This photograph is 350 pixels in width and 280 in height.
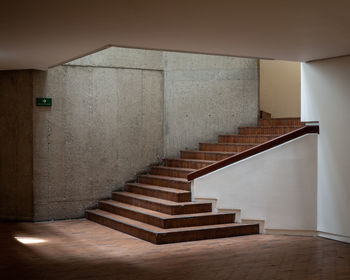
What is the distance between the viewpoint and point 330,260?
20.1ft

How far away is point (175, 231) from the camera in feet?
23.1

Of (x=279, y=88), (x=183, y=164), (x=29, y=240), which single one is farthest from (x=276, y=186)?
(x=279, y=88)

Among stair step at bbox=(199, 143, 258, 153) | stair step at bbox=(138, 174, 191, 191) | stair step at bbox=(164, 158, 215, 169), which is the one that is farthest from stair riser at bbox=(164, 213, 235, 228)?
stair step at bbox=(199, 143, 258, 153)

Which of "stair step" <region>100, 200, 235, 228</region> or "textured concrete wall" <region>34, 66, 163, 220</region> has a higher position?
"textured concrete wall" <region>34, 66, 163, 220</region>

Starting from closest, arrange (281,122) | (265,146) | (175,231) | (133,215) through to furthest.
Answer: (175,231)
(265,146)
(133,215)
(281,122)

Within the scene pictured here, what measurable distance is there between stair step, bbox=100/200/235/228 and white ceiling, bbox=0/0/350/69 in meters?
2.38

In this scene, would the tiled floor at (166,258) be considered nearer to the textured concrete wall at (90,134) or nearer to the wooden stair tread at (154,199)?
the wooden stair tread at (154,199)

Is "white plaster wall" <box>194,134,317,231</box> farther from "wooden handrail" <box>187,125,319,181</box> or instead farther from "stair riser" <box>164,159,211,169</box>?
"stair riser" <box>164,159,211,169</box>

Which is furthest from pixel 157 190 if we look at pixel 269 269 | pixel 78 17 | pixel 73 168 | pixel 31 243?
pixel 78 17

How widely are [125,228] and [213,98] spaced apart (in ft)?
11.5

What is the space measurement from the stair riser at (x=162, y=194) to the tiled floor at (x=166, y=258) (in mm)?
959

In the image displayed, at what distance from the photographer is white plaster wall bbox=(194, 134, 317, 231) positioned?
7.58 meters

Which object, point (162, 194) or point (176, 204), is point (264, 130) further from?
point (176, 204)

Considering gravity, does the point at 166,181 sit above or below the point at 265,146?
below
